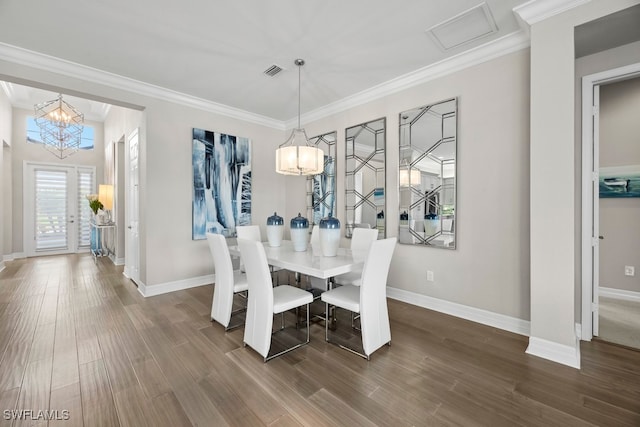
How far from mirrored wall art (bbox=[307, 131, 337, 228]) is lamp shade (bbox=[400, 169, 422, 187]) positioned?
120cm

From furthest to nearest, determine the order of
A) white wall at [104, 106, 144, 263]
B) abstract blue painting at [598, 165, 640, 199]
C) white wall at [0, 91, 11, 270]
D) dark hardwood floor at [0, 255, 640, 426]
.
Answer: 1. white wall at [104, 106, 144, 263]
2. white wall at [0, 91, 11, 270]
3. abstract blue painting at [598, 165, 640, 199]
4. dark hardwood floor at [0, 255, 640, 426]

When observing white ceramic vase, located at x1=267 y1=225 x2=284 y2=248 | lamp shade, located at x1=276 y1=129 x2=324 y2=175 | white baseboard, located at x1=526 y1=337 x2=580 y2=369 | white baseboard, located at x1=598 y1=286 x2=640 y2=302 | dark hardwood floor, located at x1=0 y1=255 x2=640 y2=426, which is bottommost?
dark hardwood floor, located at x1=0 y1=255 x2=640 y2=426

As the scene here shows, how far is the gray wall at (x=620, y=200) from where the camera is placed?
3.30m

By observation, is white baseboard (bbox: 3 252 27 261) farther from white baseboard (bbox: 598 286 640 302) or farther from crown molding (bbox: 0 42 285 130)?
white baseboard (bbox: 598 286 640 302)

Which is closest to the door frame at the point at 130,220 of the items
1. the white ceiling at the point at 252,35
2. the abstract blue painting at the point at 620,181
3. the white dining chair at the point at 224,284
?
the white ceiling at the point at 252,35

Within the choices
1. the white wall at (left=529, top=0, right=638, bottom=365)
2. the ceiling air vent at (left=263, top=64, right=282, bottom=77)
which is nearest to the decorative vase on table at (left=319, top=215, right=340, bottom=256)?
the white wall at (left=529, top=0, right=638, bottom=365)

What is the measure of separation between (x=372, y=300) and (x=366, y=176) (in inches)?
81.5

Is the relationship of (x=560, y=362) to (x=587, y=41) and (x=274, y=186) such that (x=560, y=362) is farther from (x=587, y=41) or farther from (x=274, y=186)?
(x=274, y=186)

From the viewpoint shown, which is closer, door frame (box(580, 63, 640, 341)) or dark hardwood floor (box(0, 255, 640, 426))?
dark hardwood floor (box(0, 255, 640, 426))

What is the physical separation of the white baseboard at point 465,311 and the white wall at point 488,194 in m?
0.05

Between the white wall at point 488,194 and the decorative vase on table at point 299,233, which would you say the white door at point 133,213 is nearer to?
the decorative vase on table at point 299,233

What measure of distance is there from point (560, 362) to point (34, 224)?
962 centimetres

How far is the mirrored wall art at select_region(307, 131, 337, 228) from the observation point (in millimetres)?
4352

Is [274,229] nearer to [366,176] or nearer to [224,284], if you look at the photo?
[224,284]
